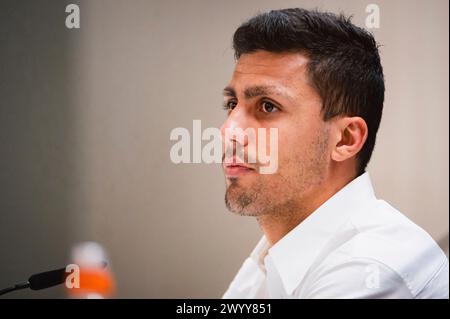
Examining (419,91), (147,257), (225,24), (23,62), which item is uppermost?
(225,24)

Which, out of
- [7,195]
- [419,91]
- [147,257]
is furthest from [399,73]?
[7,195]

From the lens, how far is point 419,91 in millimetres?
1709

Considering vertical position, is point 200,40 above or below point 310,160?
above

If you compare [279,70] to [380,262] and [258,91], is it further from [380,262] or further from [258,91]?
[380,262]

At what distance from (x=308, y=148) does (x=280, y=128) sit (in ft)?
0.34

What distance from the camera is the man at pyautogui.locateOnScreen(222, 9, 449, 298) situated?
1.38 meters

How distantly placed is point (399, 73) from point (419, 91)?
0.11 meters

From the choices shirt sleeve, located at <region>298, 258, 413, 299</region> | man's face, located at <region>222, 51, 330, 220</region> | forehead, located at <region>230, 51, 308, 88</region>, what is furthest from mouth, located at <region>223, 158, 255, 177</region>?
shirt sleeve, located at <region>298, 258, 413, 299</region>

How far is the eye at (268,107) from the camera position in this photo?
1.41m

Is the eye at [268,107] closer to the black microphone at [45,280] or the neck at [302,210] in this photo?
the neck at [302,210]

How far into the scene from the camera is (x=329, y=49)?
1.40 metres

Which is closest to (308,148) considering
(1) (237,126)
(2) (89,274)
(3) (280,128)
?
(3) (280,128)

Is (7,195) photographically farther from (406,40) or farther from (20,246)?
(406,40)
